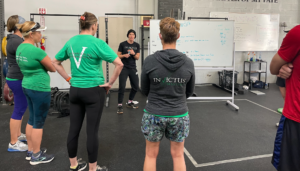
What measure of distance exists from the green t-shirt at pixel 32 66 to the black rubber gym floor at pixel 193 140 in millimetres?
761

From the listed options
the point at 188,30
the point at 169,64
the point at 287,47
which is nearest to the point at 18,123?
the point at 169,64

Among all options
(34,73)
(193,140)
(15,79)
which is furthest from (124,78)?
(34,73)

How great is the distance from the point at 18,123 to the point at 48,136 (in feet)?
1.62

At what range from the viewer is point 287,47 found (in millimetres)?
996

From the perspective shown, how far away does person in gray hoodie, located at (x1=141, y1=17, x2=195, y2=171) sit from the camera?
1.23m

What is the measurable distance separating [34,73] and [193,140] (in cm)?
185

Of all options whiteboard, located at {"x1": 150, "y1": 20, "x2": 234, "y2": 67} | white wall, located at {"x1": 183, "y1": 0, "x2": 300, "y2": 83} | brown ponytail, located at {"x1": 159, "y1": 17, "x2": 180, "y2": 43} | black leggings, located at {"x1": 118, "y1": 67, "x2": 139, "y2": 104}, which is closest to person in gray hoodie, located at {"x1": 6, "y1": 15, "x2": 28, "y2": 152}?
brown ponytail, located at {"x1": 159, "y1": 17, "x2": 180, "y2": 43}

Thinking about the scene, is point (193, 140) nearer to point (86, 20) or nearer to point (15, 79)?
point (86, 20)

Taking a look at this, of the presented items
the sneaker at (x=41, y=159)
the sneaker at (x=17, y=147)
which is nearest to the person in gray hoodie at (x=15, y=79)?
the sneaker at (x=17, y=147)

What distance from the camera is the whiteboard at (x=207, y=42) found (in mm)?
3883

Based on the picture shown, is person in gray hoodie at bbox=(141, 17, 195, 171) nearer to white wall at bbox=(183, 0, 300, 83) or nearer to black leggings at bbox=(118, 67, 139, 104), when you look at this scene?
black leggings at bbox=(118, 67, 139, 104)

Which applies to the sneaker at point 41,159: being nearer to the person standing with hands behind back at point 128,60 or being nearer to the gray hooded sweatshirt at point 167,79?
the gray hooded sweatshirt at point 167,79

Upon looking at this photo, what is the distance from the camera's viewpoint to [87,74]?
1487 millimetres

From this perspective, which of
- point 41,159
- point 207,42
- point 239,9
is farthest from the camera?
point 239,9
